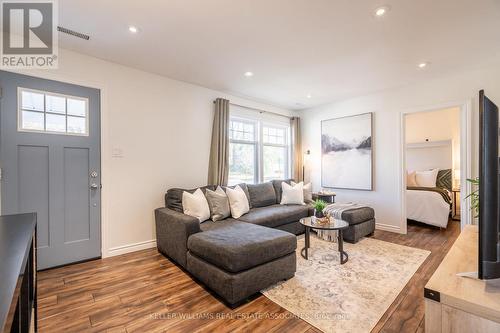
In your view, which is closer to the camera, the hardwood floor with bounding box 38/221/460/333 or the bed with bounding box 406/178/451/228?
the hardwood floor with bounding box 38/221/460/333

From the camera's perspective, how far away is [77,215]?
9.14ft

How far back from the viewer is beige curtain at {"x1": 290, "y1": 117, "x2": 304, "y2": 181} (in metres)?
5.52

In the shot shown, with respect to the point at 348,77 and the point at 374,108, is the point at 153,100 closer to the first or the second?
the point at 348,77

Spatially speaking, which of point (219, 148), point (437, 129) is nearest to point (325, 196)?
point (219, 148)

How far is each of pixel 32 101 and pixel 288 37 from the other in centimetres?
297

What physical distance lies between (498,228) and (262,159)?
404 centimetres

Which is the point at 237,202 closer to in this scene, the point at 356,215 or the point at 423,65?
the point at 356,215

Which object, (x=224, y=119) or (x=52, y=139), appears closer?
(x=52, y=139)

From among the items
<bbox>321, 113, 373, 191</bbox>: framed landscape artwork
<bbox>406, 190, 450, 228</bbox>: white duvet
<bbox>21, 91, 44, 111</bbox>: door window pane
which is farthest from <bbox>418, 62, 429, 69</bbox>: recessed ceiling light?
<bbox>21, 91, 44, 111</bbox>: door window pane

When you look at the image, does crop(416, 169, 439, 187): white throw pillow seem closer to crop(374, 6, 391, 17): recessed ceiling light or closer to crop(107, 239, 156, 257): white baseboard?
crop(374, 6, 391, 17): recessed ceiling light

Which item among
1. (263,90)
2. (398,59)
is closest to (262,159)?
(263,90)

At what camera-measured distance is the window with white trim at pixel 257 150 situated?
4539 millimetres

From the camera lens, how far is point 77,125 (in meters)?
2.81

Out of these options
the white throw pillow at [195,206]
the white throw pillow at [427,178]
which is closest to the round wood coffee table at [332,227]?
the white throw pillow at [195,206]
